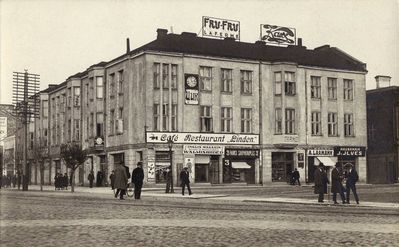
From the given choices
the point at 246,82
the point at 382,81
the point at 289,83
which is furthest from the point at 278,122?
the point at 382,81

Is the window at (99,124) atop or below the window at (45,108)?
below

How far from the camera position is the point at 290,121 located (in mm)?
51750

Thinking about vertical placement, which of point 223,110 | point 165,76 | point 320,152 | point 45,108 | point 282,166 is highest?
point 165,76

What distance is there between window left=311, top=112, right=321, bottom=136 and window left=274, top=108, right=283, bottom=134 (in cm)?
345

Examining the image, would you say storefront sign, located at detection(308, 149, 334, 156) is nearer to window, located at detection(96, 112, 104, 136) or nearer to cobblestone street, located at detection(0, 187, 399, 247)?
window, located at detection(96, 112, 104, 136)

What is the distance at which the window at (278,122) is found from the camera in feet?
168

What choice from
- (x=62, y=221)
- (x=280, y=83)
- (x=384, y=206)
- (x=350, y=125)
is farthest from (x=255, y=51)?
(x=62, y=221)

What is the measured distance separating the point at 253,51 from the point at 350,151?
41.9 ft

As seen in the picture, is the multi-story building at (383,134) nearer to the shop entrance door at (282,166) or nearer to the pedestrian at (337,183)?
the shop entrance door at (282,166)

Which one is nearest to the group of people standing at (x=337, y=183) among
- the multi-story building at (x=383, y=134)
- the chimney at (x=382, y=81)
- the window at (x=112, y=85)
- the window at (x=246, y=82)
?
the window at (x=246, y=82)

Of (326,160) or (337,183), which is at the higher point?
(326,160)

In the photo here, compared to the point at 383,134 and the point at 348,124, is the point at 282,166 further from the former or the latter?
the point at 383,134

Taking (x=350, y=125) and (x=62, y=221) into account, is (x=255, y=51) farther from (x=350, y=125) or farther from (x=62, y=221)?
(x=62, y=221)

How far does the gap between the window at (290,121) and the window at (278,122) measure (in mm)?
540
